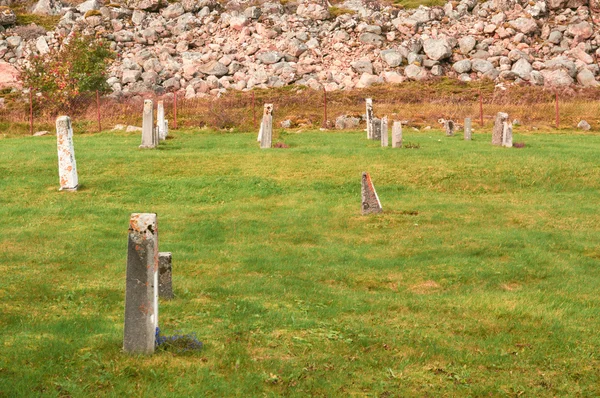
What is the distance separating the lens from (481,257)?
709 inches

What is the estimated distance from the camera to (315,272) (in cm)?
1648

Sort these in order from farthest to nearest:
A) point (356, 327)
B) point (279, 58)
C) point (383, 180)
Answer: point (279, 58) < point (383, 180) < point (356, 327)

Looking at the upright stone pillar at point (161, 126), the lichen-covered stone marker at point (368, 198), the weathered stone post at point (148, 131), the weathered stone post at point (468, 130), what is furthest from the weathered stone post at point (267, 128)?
the lichen-covered stone marker at point (368, 198)

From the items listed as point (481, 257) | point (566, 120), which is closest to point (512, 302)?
point (481, 257)

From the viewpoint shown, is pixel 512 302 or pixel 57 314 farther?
pixel 512 302

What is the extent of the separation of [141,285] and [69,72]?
48.2 metres

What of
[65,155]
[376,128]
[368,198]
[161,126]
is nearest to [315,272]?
[368,198]

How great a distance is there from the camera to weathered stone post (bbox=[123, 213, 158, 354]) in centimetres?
1013

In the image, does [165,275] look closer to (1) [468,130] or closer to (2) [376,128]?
(2) [376,128]

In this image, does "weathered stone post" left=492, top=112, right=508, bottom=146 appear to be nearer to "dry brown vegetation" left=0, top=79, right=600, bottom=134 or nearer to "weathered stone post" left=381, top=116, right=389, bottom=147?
"weathered stone post" left=381, top=116, right=389, bottom=147

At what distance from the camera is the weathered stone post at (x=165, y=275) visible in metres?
13.3

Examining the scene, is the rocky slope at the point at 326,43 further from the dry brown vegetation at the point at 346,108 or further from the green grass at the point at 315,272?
the green grass at the point at 315,272

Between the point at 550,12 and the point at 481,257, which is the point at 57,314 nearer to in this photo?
the point at 481,257

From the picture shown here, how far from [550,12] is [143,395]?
82.9m
